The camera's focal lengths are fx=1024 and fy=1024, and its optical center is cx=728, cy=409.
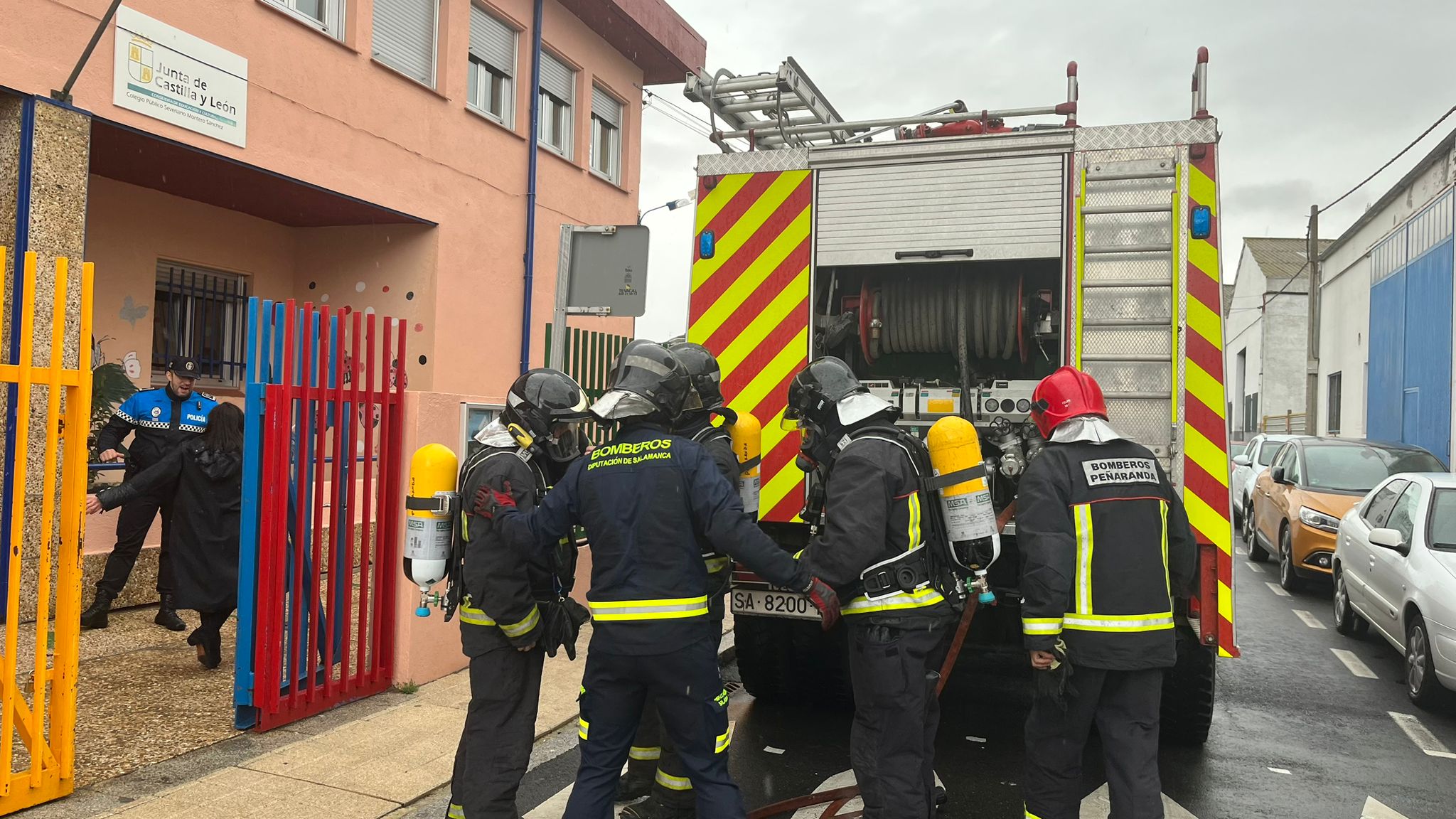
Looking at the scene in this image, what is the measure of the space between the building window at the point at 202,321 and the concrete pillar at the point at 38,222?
2.47 meters

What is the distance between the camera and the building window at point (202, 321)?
9.32 m

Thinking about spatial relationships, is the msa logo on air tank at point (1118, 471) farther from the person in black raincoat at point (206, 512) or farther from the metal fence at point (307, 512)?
the person in black raincoat at point (206, 512)

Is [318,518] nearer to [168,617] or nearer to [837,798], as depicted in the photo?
[168,617]

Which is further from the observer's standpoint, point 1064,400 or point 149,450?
point 149,450

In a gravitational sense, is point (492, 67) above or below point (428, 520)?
above

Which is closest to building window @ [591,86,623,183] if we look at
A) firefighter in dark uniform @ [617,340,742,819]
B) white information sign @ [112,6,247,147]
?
white information sign @ [112,6,247,147]

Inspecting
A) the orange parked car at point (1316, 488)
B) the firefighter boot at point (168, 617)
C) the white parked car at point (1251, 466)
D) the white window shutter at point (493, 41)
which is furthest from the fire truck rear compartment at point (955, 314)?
the white window shutter at point (493, 41)

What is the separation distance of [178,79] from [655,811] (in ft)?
22.1

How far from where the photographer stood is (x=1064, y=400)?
3852 mm

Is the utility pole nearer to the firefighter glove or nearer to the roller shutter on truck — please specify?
the roller shutter on truck

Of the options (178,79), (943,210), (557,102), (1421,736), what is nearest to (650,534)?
(943,210)

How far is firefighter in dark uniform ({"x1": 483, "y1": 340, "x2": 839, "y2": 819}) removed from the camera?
11.1ft

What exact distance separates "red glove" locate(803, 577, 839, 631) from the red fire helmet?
1.03 meters

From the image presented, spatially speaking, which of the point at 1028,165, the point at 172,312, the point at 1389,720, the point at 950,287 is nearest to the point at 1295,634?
the point at 1389,720
